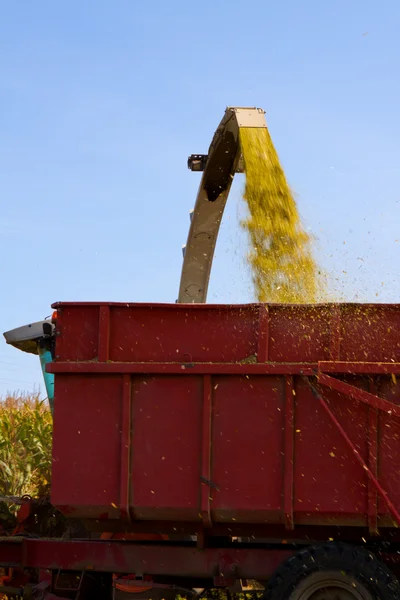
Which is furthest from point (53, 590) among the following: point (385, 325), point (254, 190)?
point (254, 190)

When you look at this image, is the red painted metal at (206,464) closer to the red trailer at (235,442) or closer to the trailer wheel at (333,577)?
the red trailer at (235,442)

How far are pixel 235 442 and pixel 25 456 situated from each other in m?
4.73

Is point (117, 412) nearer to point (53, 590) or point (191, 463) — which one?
point (191, 463)

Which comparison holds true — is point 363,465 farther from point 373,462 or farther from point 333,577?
point 333,577

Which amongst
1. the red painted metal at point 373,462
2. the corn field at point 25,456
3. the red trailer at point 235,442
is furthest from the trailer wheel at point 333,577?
the corn field at point 25,456

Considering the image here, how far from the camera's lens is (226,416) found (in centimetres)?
523

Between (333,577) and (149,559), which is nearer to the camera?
(333,577)

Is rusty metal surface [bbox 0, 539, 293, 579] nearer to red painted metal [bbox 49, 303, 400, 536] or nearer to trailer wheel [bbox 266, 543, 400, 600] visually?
red painted metal [bbox 49, 303, 400, 536]

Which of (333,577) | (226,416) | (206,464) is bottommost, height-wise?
(333,577)

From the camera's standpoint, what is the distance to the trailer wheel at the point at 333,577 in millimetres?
4957

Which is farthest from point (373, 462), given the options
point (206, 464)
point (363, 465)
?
point (206, 464)

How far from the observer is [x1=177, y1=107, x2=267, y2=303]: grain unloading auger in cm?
877

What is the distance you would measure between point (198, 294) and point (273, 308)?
378cm

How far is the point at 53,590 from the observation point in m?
5.79
